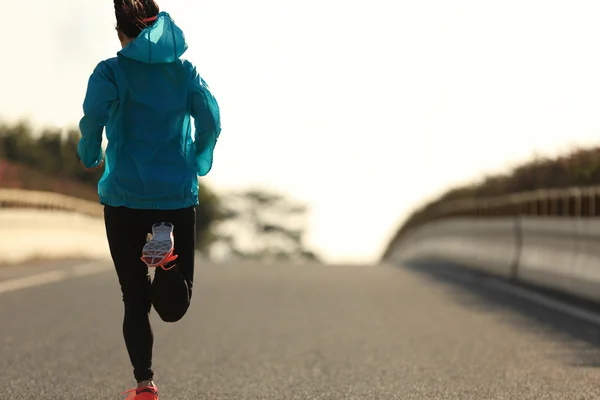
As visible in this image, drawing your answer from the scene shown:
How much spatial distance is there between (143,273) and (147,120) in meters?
0.81

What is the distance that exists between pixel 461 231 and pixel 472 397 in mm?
17592

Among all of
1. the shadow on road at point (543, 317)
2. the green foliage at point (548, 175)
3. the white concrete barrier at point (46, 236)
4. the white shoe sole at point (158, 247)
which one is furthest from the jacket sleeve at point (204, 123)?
the white concrete barrier at point (46, 236)

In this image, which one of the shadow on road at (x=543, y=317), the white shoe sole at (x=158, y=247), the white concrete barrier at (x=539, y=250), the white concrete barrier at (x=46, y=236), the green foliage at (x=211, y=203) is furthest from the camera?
the green foliage at (x=211, y=203)

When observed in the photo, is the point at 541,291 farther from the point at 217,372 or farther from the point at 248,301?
the point at 217,372

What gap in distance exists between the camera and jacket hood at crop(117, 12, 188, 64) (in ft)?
19.6

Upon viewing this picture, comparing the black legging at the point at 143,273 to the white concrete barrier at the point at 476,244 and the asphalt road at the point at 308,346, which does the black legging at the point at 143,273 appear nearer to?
the asphalt road at the point at 308,346

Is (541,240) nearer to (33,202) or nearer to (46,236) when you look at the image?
(46,236)

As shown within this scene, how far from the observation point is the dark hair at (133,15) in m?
6.00

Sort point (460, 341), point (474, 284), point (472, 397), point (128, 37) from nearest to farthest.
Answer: point (128, 37), point (472, 397), point (460, 341), point (474, 284)

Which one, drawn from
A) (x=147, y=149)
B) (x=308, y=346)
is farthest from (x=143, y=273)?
(x=308, y=346)

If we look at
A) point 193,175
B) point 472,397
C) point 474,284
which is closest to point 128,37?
point 193,175

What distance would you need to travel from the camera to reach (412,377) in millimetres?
8172

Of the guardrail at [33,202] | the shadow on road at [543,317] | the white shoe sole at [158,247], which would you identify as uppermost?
the guardrail at [33,202]

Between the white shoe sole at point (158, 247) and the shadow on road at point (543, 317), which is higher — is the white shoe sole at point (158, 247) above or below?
above
